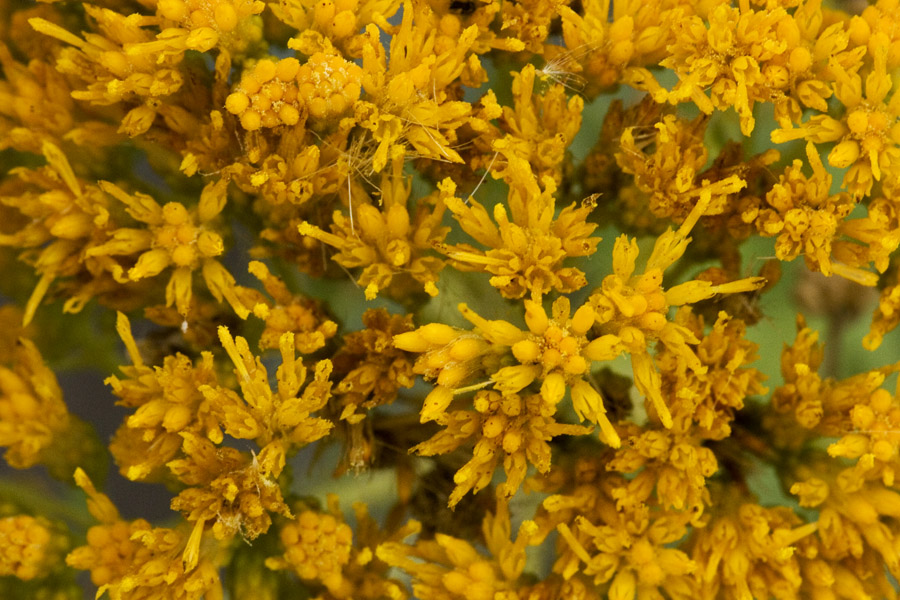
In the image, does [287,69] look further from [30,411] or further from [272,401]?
[30,411]

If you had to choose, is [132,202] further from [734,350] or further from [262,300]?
[734,350]

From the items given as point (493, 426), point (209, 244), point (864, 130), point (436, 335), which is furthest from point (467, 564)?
point (864, 130)

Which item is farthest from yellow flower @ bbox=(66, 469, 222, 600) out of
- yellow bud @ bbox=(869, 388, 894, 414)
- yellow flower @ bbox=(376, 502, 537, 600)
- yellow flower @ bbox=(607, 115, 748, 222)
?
yellow bud @ bbox=(869, 388, 894, 414)

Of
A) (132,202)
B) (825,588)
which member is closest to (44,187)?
(132,202)

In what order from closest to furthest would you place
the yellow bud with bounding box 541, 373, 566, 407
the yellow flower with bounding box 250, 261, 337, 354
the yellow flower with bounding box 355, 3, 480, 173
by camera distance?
the yellow bud with bounding box 541, 373, 566, 407, the yellow flower with bounding box 355, 3, 480, 173, the yellow flower with bounding box 250, 261, 337, 354

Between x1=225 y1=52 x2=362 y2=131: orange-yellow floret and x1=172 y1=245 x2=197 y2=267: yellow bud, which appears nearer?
x1=225 y1=52 x2=362 y2=131: orange-yellow floret

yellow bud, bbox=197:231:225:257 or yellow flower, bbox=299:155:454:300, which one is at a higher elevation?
yellow flower, bbox=299:155:454:300

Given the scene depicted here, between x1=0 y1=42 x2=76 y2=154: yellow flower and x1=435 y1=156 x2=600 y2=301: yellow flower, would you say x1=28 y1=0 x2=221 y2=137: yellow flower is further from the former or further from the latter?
x1=435 y1=156 x2=600 y2=301: yellow flower

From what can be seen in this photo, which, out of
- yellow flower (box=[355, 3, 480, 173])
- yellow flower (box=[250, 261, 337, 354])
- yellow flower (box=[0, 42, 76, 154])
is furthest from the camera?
yellow flower (box=[0, 42, 76, 154])
